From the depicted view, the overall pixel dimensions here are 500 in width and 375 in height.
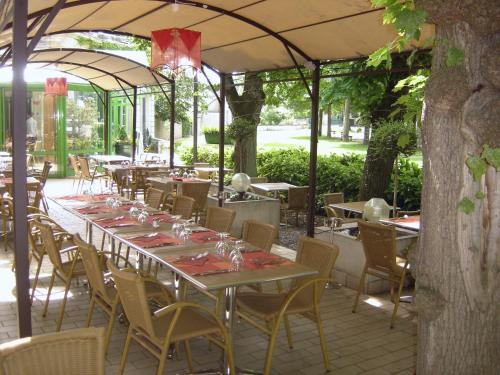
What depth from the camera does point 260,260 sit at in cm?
399

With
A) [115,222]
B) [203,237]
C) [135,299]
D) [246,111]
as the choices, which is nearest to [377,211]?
[203,237]

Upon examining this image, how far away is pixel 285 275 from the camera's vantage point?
3.66 meters

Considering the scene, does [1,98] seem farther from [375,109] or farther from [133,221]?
[133,221]

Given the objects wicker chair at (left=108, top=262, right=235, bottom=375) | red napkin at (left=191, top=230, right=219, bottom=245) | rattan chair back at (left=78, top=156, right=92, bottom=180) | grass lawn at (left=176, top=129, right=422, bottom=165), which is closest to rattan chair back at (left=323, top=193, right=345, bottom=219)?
red napkin at (left=191, top=230, right=219, bottom=245)

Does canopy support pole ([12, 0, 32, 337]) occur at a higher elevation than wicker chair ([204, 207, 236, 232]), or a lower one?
higher

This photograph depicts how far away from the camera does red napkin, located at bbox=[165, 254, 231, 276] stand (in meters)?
3.67

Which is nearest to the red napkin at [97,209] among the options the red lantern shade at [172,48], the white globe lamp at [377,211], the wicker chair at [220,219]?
the wicker chair at [220,219]

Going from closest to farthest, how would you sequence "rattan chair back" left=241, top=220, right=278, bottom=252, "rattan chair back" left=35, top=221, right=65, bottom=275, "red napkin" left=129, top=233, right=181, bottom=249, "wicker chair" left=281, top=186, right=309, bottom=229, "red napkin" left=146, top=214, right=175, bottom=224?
1. "red napkin" left=129, top=233, right=181, bottom=249
2. "rattan chair back" left=35, top=221, right=65, bottom=275
3. "rattan chair back" left=241, top=220, right=278, bottom=252
4. "red napkin" left=146, top=214, right=175, bottom=224
5. "wicker chair" left=281, top=186, right=309, bottom=229

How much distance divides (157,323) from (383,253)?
2372 mm

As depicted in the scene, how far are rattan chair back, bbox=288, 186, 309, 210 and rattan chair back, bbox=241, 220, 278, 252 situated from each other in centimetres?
395

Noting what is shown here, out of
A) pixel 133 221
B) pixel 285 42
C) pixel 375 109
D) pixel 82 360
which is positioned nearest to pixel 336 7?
pixel 285 42

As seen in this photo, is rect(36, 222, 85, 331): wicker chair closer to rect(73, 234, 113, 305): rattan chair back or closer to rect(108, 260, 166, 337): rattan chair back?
rect(73, 234, 113, 305): rattan chair back

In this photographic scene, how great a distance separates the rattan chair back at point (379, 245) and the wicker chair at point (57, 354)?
3201mm

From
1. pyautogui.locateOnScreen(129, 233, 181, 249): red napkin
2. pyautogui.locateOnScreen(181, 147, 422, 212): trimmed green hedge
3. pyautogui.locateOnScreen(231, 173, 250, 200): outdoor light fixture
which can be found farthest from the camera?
pyautogui.locateOnScreen(181, 147, 422, 212): trimmed green hedge
